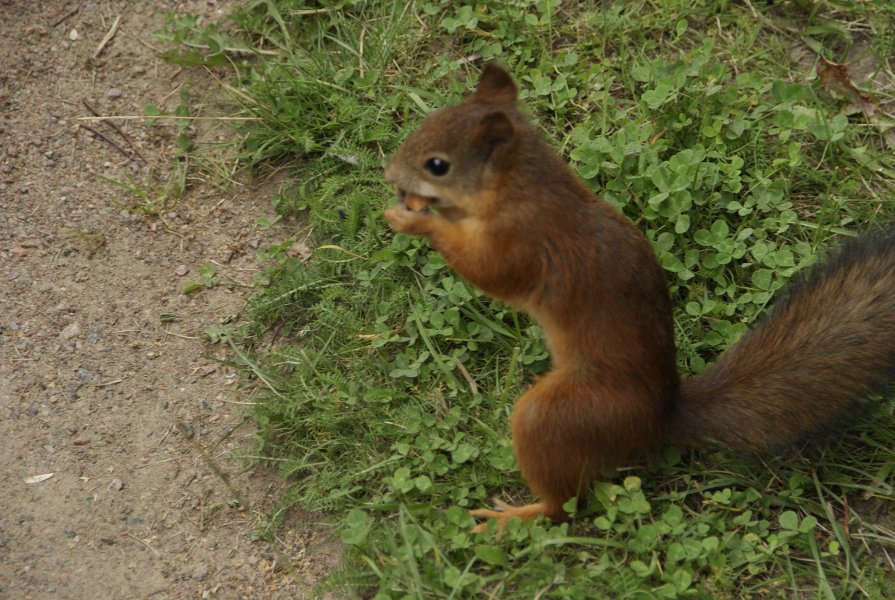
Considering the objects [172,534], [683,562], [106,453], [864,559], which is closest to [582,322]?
[683,562]

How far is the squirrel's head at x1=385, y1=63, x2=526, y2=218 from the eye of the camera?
2.31m

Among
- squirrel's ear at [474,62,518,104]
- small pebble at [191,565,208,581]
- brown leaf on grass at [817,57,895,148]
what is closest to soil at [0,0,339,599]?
small pebble at [191,565,208,581]

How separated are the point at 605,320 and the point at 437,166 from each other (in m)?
0.57

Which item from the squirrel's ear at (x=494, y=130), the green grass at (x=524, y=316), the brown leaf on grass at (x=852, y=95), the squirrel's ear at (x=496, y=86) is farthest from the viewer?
the brown leaf on grass at (x=852, y=95)

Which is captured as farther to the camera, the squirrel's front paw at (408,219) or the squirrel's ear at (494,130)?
the squirrel's front paw at (408,219)

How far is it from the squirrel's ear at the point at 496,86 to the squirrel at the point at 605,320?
0.16 m

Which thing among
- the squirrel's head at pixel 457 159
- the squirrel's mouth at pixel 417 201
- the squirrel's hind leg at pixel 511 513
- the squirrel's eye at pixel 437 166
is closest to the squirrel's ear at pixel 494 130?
the squirrel's head at pixel 457 159

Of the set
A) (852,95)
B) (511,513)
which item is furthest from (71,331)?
(852,95)

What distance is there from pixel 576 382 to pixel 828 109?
1.62 meters

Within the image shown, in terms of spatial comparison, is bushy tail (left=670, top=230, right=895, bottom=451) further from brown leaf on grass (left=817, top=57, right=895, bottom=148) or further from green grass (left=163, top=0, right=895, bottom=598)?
brown leaf on grass (left=817, top=57, right=895, bottom=148)

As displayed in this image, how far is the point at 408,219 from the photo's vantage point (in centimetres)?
246

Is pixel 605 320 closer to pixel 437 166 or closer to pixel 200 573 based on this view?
pixel 437 166

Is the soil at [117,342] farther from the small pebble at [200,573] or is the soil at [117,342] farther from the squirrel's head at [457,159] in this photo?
the squirrel's head at [457,159]

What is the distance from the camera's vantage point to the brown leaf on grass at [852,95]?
3.21m
